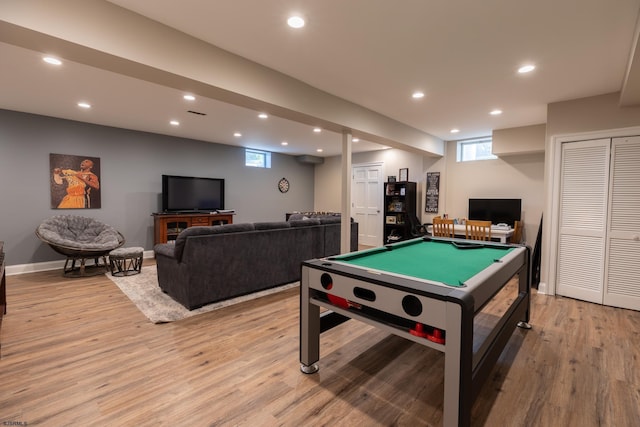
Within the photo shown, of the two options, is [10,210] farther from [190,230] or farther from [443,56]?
[443,56]

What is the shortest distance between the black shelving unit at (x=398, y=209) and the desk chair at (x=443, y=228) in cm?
115

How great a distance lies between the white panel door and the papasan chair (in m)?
5.51

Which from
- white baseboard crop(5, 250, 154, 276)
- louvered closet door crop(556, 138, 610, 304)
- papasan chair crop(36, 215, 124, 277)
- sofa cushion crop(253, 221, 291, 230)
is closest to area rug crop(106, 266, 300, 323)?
papasan chair crop(36, 215, 124, 277)

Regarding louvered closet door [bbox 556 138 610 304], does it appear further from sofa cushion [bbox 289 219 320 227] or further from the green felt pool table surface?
sofa cushion [bbox 289 219 320 227]

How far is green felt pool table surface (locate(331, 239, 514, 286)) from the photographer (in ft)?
6.26

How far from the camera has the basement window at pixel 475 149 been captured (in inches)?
238

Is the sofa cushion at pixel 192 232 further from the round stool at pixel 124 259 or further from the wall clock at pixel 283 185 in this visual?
the wall clock at pixel 283 185

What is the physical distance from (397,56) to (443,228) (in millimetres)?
3490

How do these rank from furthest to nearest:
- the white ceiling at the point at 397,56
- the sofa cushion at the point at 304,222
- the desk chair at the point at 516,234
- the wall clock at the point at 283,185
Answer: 1. the wall clock at the point at 283,185
2. the desk chair at the point at 516,234
3. the sofa cushion at the point at 304,222
4. the white ceiling at the point at 397,56

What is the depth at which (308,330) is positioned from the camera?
2.13 m

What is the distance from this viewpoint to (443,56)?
8.92ft

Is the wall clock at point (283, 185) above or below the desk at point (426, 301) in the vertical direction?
above

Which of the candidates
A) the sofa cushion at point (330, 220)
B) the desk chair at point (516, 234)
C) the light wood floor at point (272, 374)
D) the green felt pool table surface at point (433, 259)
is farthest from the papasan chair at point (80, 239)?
the desk chair at point (516, 234)

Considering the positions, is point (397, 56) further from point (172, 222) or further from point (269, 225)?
point (172, 222)
